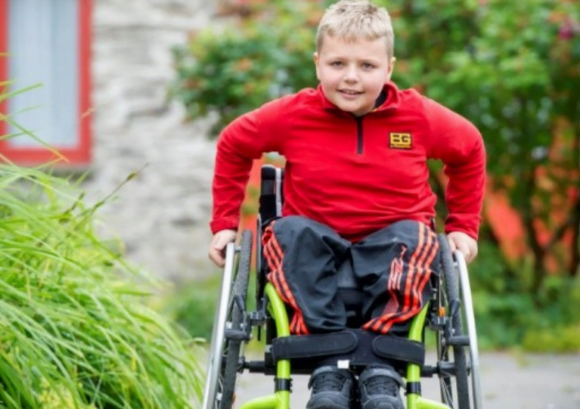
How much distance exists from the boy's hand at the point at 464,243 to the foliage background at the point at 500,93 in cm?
448

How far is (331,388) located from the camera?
175 inches

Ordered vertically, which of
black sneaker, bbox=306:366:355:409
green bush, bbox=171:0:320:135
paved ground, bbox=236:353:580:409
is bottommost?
paved ground, bbox=236:353:580:409

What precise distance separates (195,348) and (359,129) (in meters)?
1.64

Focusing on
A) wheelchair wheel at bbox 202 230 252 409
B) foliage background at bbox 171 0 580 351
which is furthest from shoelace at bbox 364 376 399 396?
foliage background at bbox 171 0 580 351

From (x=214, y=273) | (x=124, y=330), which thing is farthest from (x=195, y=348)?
(x=214, y=273)

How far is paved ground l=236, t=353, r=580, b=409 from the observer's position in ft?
24.7

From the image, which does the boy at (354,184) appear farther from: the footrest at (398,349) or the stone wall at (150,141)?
the stone wall at (150,141)

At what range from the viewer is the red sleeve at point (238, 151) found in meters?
5.03

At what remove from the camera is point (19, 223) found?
5297 millimetres

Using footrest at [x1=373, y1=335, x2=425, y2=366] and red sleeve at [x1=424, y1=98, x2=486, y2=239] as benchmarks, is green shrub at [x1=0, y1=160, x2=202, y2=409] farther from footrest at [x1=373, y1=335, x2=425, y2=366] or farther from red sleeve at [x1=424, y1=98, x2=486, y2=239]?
red sleeve at [x1=424, y1=98, x2=486, y2=239]

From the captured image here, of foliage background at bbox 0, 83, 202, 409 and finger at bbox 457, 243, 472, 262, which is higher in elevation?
finger at bbox 457, 243, 472, 262

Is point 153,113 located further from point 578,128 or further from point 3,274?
point 3,274

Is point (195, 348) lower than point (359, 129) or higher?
lower

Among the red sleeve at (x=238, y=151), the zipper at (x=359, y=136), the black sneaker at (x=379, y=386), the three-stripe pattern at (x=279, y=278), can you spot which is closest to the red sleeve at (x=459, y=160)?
the zipper at (x=359, y=136)
